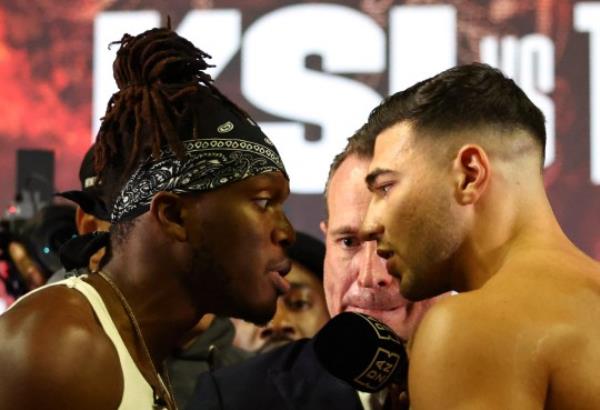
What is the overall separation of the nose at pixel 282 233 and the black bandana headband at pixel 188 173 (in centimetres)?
11

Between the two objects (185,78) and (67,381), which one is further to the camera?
(185,78)

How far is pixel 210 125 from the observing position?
7.88 ft

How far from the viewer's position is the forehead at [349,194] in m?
3.10

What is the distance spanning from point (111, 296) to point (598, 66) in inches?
164

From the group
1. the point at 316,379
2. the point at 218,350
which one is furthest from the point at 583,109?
the point at 316,379

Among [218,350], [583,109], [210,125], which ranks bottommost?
[218,350]

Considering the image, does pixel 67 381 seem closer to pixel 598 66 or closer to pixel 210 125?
pixel 210 125

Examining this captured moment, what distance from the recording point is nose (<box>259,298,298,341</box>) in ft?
13.5

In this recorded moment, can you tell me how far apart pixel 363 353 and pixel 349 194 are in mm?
1110

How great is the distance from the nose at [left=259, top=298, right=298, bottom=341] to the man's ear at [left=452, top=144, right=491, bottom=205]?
1.98 m

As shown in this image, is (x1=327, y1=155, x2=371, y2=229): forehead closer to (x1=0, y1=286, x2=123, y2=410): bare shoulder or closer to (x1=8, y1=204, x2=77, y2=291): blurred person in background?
(x1=8, y1=204, x2=77, y2=291): blurred person in background

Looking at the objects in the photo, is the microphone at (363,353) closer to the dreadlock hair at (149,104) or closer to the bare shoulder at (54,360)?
the bare shoulder at (54,360)

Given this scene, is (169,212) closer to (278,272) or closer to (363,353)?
(278,272)

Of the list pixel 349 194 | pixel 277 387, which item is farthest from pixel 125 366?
pixel 349 194
